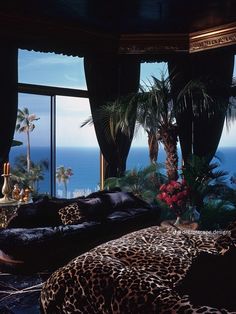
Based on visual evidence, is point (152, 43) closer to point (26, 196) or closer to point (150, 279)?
point (26, 196)

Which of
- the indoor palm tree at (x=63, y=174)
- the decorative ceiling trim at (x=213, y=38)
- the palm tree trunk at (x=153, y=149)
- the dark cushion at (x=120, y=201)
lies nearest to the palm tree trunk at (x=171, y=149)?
the palm tree trunk at (x=153, y=149)

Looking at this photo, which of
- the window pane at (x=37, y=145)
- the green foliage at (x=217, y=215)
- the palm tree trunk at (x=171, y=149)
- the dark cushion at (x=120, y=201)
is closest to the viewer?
the dark cushion at (x=120, y=201)

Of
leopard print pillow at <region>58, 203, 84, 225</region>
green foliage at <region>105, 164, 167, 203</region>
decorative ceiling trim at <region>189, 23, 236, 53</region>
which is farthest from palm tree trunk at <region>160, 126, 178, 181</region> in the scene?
leopard print pillow at <region>58, 203, 84, 225</region>

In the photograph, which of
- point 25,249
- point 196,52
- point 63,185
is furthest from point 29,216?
point 196,52

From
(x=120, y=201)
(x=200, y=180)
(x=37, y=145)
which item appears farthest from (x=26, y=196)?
(x=200, y=180)

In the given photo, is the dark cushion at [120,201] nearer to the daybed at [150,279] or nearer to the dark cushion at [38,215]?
the dark cushion at [38,215]

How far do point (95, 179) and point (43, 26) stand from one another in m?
2.56

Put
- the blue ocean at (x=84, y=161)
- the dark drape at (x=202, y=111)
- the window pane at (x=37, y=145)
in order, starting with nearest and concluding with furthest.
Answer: the window pane at (x=37, y=145), the blue ocean at (x=84, y=161), the dark drape at (x=202, y=111)

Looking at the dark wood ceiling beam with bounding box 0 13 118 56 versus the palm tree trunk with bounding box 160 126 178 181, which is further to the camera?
the palm tree trunk with bounding box 160 126 178 181

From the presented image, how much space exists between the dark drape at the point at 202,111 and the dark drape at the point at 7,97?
234 cm

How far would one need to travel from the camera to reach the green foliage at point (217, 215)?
16.5ft

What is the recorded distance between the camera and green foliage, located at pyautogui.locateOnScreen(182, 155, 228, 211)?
16.1 feet

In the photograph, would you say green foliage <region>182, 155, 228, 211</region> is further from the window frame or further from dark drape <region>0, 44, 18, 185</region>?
dark drape <region>0, 44, 18, 185</region>

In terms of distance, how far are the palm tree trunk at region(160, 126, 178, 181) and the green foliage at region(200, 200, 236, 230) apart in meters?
0.78
